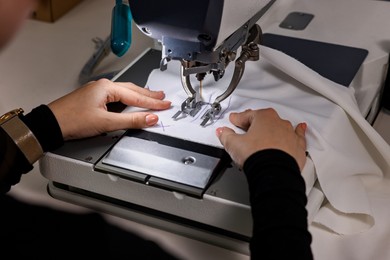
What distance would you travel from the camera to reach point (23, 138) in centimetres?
113

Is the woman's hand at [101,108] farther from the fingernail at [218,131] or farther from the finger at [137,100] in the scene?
the fingernail at [218,131]

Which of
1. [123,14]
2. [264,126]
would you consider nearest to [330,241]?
[264,126]

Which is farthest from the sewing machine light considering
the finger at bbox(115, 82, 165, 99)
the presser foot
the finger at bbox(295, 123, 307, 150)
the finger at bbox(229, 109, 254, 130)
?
the finger at bbox(295, 123, 307, 150)

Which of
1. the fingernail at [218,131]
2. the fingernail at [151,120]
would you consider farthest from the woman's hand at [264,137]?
the fingernail at [151,120]

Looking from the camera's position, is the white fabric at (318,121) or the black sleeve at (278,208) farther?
the white fabric at (318,121)

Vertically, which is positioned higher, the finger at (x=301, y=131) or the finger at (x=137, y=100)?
the finger at (x=301, y=131)

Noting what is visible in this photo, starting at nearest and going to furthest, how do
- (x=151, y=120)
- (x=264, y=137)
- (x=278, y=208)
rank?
1. (x=278, y=208)
2. (x=264, y=137)
3. (x=151, y=120)

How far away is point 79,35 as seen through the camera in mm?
1887

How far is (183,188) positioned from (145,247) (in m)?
0.14

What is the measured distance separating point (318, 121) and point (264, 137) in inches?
6.5

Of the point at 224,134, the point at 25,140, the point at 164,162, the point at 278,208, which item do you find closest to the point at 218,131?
the point at 224,134

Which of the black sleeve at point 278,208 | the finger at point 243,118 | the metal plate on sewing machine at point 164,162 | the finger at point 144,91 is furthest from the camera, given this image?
the finger at point 144,91

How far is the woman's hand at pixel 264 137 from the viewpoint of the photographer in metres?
1.07

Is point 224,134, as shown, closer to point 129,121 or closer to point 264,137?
point 264,137
